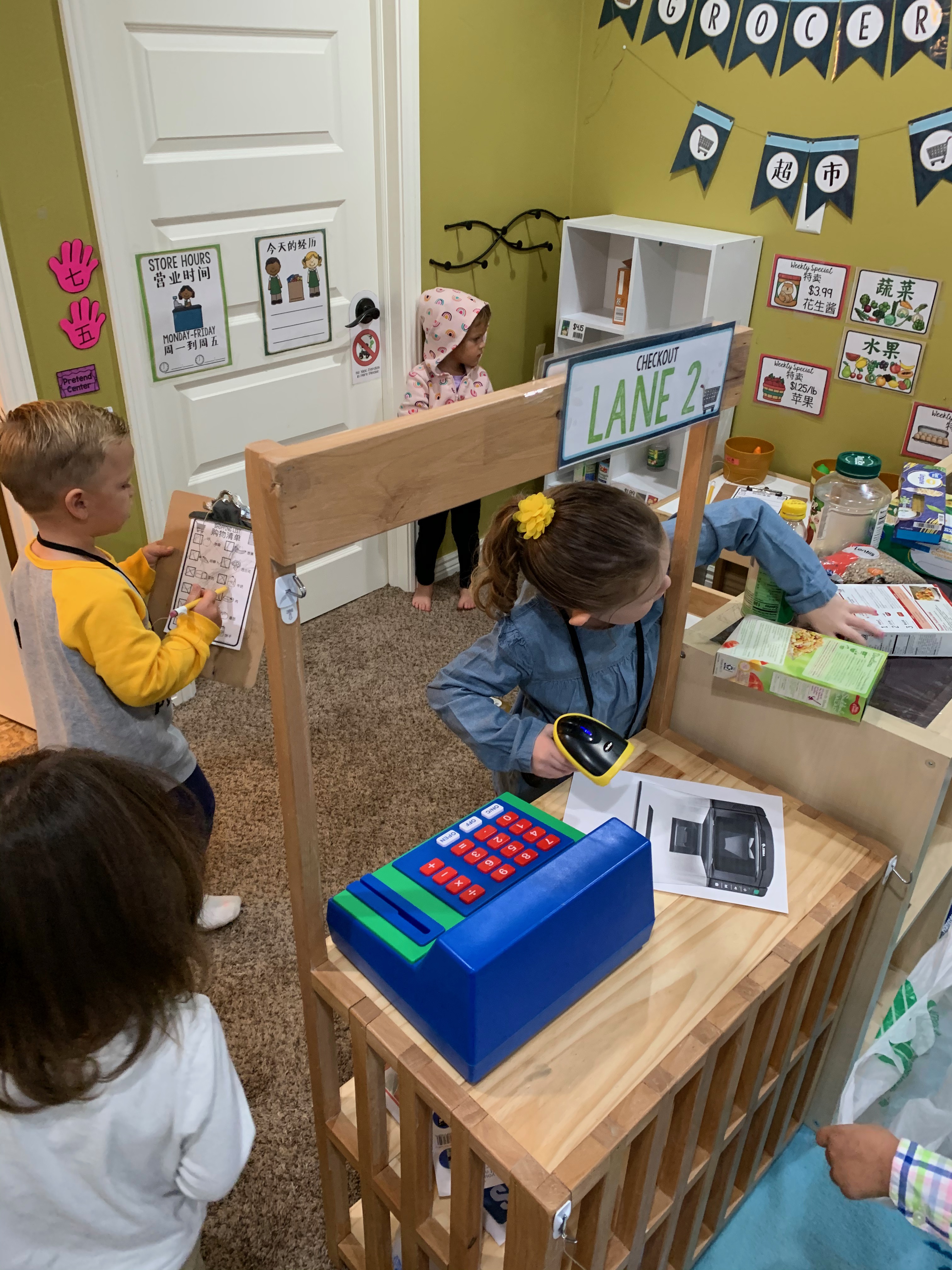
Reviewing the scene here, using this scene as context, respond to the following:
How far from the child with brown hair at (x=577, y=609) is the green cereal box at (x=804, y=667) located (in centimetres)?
10

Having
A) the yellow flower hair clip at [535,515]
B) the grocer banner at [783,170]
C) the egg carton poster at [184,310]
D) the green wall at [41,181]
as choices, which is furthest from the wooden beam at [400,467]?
the grocer banner at [783,170]

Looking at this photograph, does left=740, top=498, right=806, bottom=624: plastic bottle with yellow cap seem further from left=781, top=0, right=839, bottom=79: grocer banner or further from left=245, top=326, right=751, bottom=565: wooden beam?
left=781, top=0, right=839, bottom=79: grocer banner

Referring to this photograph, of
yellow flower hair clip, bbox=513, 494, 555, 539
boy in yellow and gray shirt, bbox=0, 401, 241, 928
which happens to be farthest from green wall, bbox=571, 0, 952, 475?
boy in yellow and gray shirt, bbox=0, 401, 241, 928

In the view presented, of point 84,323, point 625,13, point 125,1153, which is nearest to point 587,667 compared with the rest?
point 125,1153

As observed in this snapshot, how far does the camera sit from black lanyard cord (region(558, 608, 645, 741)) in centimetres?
137

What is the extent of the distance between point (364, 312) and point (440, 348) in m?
0.26

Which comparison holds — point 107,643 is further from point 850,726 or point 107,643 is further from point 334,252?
point 334,252

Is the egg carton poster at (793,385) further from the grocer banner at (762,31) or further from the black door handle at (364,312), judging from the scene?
the black door handle at (364,312)

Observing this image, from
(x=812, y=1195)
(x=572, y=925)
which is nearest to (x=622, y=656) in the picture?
(x=572, y=925)

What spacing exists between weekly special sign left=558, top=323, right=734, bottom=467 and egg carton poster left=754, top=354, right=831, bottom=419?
2023 millimetres

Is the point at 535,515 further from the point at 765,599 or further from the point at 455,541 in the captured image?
the point at 455,541

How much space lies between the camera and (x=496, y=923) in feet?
3.04

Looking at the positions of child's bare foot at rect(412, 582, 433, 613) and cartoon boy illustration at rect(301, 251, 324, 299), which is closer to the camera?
cartoon boy illustration at rect(301, 251, 324, 299)

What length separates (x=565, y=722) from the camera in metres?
1.18
